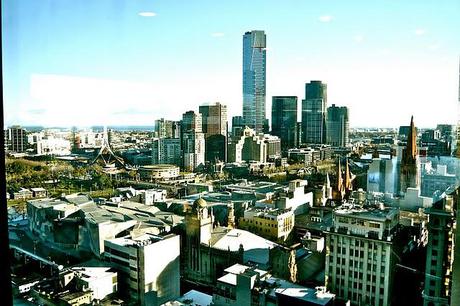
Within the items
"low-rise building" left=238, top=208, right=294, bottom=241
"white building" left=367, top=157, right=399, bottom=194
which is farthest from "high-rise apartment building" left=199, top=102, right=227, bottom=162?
"white building" left=367, top=157, right=399, bottom=194

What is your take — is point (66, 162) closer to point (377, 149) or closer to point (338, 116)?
point (338, 116)

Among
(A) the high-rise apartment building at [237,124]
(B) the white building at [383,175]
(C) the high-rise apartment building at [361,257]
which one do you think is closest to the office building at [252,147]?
(A) the high-rise apartment building at [237,124]

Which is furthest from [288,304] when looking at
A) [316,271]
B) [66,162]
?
[66,162]

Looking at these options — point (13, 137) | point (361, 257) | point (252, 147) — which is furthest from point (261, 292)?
point (252, 147)

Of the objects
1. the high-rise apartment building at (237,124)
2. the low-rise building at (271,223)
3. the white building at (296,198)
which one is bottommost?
the low-rise building at (271,223)

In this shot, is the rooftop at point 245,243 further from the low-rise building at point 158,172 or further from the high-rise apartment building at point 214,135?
the low-rise building at point 158,172

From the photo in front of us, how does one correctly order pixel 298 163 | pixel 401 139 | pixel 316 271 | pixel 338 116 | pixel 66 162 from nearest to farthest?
pixel 316 271
pixel 401 139
pixel 338 116
pixel 66 162
pixel 298 163
